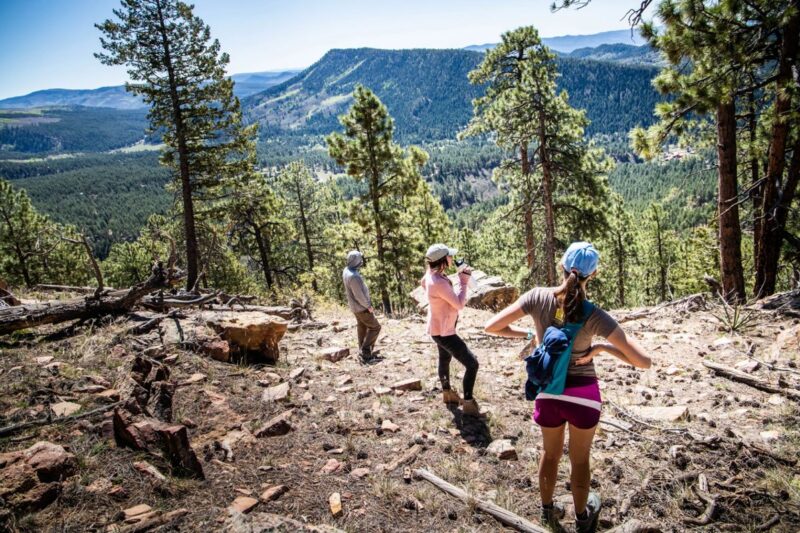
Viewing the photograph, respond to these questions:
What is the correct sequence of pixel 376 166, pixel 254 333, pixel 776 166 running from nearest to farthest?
1. pixel 254 333
2. pixel 776 166
3. pixel 376 166

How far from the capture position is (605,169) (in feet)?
48.0

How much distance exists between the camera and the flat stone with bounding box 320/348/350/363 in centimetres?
767

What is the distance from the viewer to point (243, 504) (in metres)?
3.41

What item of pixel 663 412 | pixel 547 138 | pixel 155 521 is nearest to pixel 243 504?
pixel 155 521

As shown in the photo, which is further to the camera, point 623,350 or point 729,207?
point 729,207

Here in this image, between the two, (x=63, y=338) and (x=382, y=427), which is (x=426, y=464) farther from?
(x=63, y=338)

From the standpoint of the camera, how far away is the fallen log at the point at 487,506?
133 inches

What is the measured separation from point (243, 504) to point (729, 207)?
9.90 meters

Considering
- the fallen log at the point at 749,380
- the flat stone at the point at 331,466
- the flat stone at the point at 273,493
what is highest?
the flat stone at the point at 273,493

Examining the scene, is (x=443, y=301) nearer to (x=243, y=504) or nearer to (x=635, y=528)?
(x=635, y=528)

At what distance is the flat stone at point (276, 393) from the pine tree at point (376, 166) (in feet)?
39.7

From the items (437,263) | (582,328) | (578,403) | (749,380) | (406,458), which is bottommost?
(749,380)

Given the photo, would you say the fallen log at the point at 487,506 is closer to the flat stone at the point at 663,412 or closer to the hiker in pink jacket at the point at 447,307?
the hiker in pink jacket at the point at 447,307

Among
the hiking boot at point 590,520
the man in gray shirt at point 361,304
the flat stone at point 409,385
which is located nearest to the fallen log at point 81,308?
the man in gray shirt at point 361,304
